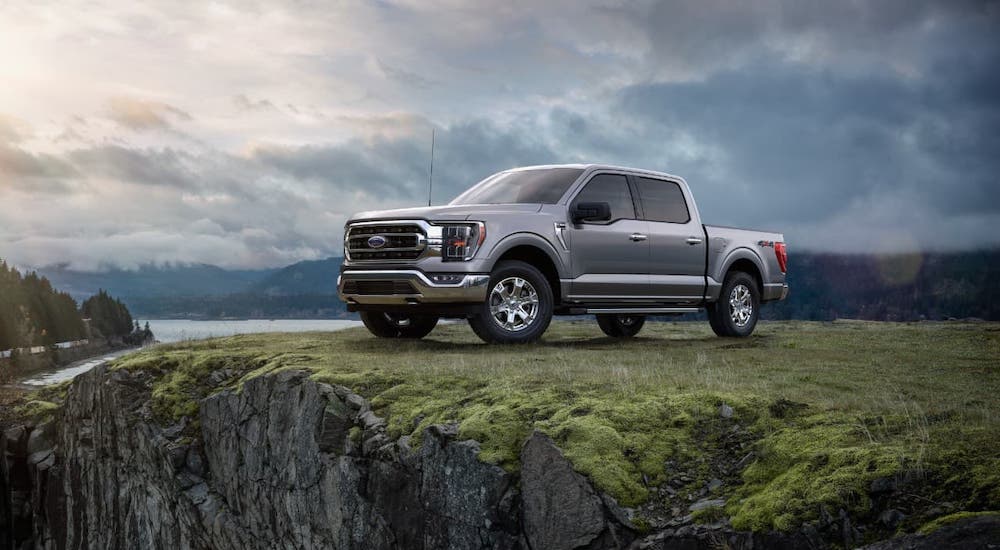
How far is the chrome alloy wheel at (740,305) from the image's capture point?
14.0 metres

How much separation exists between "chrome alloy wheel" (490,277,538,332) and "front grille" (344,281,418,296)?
1.12m

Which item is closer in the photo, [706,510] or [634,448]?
[706,510]

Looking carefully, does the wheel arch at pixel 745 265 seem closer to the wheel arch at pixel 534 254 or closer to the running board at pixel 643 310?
the running board at pixel 643 310

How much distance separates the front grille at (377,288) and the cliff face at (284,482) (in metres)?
1.83

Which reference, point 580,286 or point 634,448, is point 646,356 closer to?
point 580,286

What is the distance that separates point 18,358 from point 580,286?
92.0m

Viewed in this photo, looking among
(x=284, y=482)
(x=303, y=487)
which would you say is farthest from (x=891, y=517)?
(x=284, y=482)

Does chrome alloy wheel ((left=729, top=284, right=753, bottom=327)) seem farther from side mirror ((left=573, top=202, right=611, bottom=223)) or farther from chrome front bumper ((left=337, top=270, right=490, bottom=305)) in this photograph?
chrome front bumper ((left=337, top=270, right=490, bottom=305))

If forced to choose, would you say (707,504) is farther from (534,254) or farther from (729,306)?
(729,306)

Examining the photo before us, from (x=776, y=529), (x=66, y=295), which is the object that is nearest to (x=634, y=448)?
(x=776, y=529)

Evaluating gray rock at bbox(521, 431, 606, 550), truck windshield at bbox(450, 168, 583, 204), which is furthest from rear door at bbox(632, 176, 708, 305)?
gray rock at bbox(521, 431, 606, 550)

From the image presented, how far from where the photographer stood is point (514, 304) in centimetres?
1104

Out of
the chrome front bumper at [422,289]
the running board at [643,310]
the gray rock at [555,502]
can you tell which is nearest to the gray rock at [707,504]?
the gray rock at [555,502]

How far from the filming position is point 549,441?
245 inches
